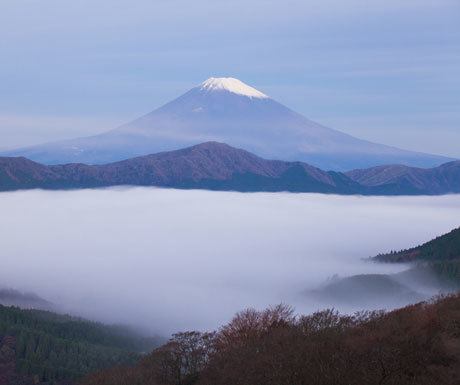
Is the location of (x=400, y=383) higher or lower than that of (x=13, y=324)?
higher

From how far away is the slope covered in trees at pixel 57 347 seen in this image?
456ft

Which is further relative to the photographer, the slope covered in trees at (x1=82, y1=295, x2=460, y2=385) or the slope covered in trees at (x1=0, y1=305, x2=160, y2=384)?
the slope covered in trees at (x1=0, y1=305, x2=160, y2=384)

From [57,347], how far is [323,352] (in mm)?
118355

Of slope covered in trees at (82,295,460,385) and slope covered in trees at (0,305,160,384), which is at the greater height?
slope covered in trees at (82,295,460,385)

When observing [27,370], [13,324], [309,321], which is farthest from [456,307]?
[13,324]

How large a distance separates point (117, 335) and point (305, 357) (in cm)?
14553

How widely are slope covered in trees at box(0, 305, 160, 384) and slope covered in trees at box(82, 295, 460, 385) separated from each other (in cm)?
7320

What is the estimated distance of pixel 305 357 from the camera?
40.6 meters

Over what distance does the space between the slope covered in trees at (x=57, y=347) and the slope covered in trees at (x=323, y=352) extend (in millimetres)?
73204

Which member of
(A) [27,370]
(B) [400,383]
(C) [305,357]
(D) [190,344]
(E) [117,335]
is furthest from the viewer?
(E) [117,335]

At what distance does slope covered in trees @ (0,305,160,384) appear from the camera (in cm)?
13912

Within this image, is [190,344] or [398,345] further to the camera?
[190,344]

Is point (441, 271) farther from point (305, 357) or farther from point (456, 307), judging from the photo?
point (305, 357)

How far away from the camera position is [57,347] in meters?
152
